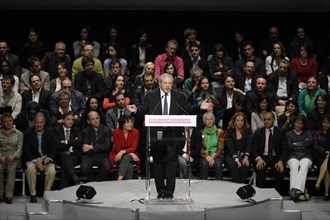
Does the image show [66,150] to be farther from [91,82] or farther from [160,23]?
[160,23]

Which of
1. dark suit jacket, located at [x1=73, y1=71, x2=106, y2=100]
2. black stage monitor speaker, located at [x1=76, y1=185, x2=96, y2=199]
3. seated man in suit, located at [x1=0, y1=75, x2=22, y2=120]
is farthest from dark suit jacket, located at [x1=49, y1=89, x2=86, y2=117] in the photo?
black stage monitor speaker, located at [x1=76, y1=185, x2=96, y2=199]

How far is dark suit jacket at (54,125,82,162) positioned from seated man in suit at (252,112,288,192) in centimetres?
223

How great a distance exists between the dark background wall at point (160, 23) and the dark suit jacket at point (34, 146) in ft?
11.0

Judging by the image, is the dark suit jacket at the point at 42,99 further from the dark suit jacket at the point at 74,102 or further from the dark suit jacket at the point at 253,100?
the dark suit jacket at the point at 253,100

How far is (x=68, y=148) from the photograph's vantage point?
38.8ft

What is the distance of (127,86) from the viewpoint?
506 inches

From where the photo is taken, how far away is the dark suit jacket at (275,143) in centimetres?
1193

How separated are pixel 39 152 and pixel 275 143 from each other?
300cm

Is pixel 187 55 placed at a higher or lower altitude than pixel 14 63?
higher

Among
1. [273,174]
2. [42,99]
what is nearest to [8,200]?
[42,99]

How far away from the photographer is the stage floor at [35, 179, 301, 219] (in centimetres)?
902

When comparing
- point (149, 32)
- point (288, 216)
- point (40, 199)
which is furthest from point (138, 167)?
point (149, 32)

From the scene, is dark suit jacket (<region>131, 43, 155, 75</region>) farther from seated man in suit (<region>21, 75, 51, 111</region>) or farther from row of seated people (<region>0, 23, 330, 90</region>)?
seated man in suit (<region>21, 75, 51, 111</region>)

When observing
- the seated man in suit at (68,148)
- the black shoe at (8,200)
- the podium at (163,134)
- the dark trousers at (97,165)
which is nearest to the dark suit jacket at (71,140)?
the seated man in suit at (68,148)
